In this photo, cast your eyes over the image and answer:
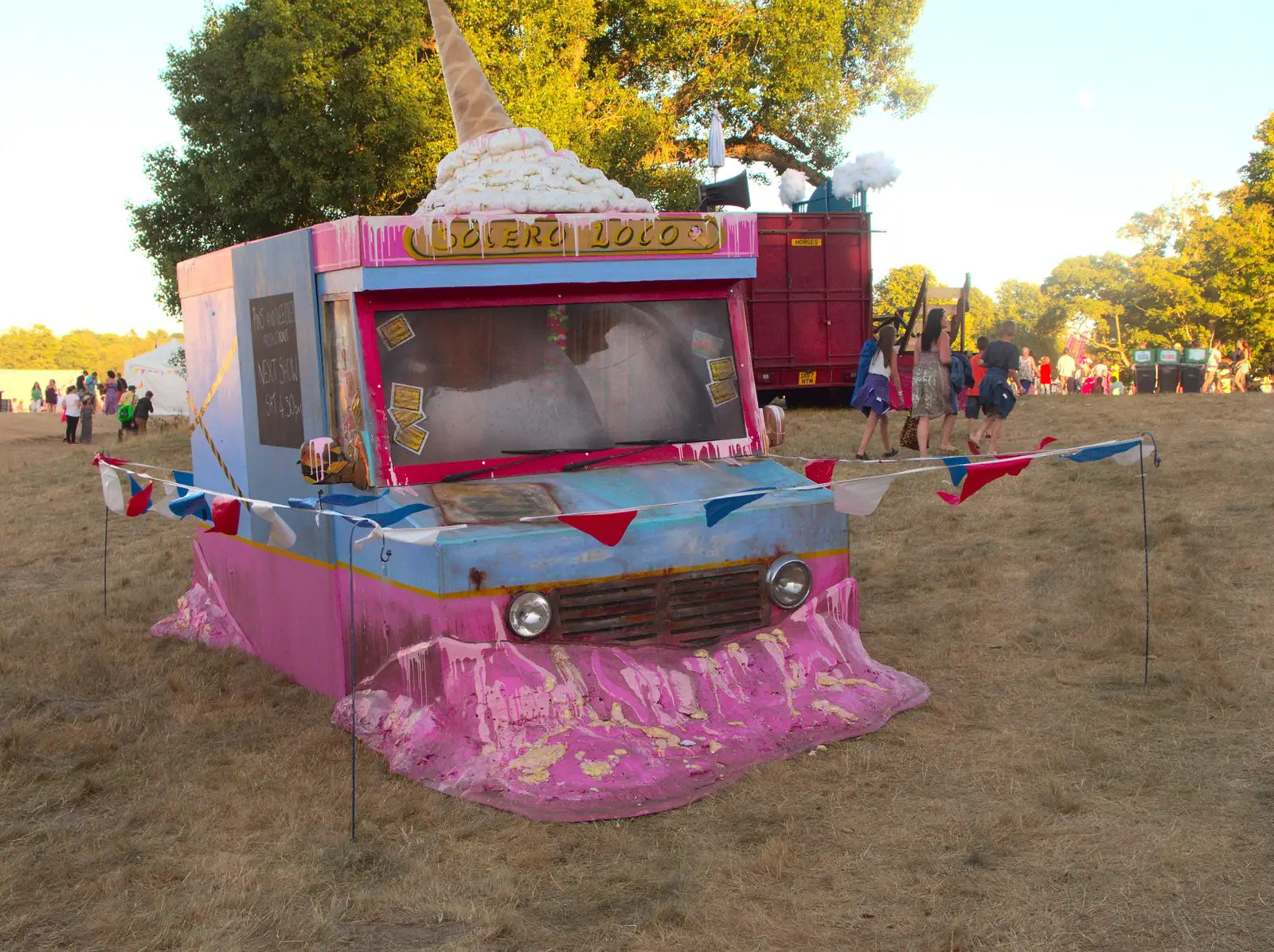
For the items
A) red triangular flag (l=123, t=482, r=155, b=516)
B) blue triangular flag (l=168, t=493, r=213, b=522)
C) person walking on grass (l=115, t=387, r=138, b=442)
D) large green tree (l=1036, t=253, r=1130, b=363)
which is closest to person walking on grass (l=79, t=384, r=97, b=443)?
person walking on grass (l=115, t=387, r=138, b=442)

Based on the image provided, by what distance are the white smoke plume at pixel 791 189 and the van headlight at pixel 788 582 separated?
17222 millimetres

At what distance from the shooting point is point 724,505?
17.1ft

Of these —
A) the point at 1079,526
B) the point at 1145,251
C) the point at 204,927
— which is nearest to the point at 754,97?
the point at 1079,526

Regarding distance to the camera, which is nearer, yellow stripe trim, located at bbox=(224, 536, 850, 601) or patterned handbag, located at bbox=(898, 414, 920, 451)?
yellow stripe trim, located at bbox=(224, 536, 850, 601)

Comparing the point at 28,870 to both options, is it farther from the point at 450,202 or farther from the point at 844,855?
the point at 450,202

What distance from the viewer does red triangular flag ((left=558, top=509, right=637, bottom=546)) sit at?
4.93m

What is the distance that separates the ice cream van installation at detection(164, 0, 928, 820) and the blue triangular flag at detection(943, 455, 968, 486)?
0.56 m

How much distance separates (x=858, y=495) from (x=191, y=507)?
3.08 m

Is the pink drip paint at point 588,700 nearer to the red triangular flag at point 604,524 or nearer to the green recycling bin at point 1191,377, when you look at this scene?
the red triangular flag at point 604,524

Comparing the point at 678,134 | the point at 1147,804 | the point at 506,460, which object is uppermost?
the point at 678,134

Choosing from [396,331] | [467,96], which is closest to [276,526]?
[396,331]

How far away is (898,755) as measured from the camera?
18.0 feet

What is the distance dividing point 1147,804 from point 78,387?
34.4 metres

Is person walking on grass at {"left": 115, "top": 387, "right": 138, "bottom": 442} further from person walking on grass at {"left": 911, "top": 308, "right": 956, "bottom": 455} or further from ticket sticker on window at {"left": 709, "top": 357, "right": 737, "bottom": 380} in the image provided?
ticket sticker on window at {"left": 709, "top": 357, "right": 737, "bottom": 380}
